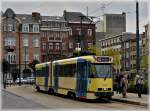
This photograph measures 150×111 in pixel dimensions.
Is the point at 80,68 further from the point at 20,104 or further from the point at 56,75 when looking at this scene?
the point at 56,75

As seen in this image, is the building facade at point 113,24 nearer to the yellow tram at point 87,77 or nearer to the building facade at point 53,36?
the building facade at point 53,36

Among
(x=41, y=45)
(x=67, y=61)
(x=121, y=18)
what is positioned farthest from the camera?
(x=121, y=18)

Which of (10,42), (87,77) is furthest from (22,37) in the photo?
(87,77)

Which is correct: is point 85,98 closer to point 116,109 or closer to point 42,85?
point 116,109

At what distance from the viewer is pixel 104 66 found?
103ft

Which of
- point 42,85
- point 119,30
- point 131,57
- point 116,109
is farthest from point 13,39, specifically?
point 116,109

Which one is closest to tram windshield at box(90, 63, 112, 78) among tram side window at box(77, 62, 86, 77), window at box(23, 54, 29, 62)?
tram side window at box(77, 62, 86, 77)

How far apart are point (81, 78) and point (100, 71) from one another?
1.71 m

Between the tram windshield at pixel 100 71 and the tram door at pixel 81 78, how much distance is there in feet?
2.14

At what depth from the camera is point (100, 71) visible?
3119 centimetres

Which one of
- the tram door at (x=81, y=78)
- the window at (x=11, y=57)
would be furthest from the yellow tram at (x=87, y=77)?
the window at (x=11, y=57)

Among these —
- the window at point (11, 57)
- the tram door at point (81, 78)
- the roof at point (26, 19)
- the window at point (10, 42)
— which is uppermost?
the roof at point (26, 19)

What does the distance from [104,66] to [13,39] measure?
80.4m

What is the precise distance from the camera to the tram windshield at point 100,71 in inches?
1223
